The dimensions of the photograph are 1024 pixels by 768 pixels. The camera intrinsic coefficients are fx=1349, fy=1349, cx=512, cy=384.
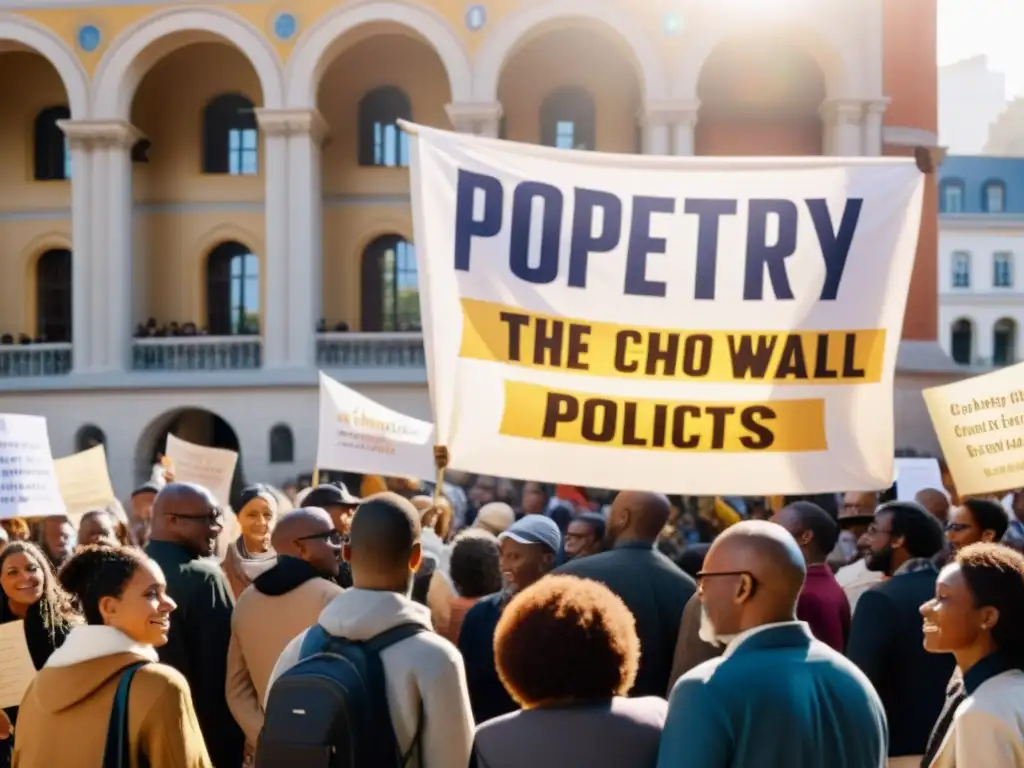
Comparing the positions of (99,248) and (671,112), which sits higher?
(671,112)

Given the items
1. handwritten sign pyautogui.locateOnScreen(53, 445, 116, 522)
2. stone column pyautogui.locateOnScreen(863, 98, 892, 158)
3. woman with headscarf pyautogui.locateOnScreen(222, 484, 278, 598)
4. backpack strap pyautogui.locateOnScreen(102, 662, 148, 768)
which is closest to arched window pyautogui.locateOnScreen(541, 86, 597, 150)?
stone column pyautogui.locateOnScreen(863, 98, 892, 158)

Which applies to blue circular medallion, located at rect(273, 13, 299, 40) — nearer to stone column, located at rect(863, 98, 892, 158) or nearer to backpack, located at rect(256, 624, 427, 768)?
stone column, located at rect(863, 98, 892, 158)

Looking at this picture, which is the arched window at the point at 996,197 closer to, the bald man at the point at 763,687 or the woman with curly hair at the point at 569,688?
the bald man at the point at 763,687

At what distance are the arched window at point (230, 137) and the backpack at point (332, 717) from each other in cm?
2507

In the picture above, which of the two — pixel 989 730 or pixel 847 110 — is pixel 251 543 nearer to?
pixel 989 730

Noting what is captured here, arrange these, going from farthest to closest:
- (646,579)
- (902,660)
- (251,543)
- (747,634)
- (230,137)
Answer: (230,137) → (251,543) → (646,579) → (902,660) → (747,634)

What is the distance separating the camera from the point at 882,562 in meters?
5.40

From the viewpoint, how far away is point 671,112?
2342cm

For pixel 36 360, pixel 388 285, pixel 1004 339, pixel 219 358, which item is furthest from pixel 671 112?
pixel 1004 339

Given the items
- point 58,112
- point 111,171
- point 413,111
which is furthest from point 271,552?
point 58,112

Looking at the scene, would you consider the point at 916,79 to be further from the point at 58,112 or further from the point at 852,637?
the point at 852,637

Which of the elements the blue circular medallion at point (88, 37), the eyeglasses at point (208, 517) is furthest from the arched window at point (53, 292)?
the eyeglasses at point (208, 517)

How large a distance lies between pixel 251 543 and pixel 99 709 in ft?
10.3

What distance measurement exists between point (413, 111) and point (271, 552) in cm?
2125
